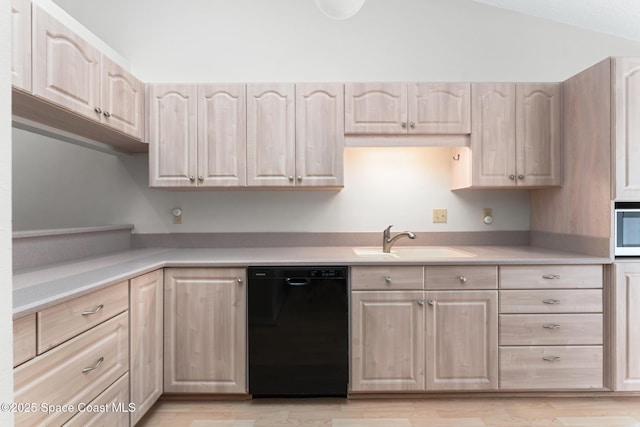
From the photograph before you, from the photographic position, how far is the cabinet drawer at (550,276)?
2.04m

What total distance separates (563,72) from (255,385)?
314 centimetres

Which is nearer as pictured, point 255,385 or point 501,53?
point 255,385

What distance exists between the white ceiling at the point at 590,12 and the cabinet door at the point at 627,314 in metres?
1.76

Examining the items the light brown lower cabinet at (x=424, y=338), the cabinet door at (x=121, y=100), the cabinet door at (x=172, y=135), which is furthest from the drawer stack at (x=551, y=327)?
the cabinet door at (x=121, y=100)

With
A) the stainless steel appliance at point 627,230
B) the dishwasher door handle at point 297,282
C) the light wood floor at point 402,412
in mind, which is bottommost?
the light wood floor at point 402,412

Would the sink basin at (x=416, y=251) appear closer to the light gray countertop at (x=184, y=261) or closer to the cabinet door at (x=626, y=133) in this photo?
the light gray countertop at (x=184, y=261)

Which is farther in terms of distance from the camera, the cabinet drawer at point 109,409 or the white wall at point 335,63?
the white wall at point 335,63

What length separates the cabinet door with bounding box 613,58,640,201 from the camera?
6.47 feet

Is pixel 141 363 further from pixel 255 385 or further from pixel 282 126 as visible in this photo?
pixel 282 126

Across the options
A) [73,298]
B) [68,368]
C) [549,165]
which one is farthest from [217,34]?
[549,165]

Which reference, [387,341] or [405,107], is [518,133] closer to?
[405,107]

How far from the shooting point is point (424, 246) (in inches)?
107

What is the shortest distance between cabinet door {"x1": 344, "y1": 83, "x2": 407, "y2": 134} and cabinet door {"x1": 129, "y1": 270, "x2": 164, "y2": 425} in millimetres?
1525

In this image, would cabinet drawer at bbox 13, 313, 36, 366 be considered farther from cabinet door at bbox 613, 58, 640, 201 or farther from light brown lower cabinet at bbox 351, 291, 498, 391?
cabinet door at bbox 613, 58, 640, 201
